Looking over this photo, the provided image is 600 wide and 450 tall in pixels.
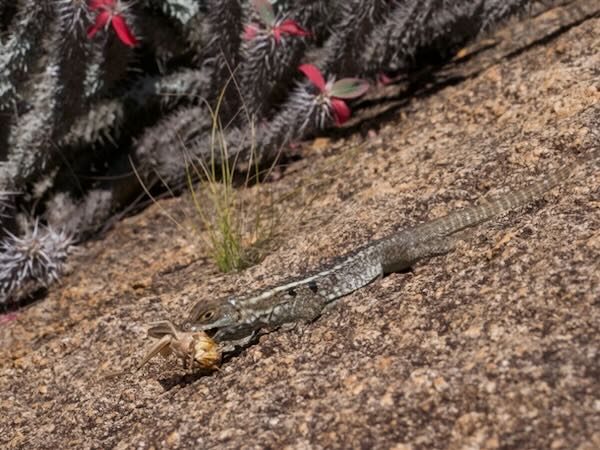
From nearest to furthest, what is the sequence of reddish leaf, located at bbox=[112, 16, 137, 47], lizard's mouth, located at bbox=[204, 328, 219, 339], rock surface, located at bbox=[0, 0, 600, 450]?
rock surface, located at bbox=[0, 0, 600, 450] < lizard's mouth, located at bbox=[204, 328, 219, 339] < reddish leaf, located at bbox=[112, 16, 137, 47]

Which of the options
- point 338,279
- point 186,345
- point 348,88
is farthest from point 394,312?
point 348,88

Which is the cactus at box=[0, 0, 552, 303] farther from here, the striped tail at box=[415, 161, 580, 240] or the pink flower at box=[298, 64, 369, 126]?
the striped tail at box=[415, 161, 580, 240]

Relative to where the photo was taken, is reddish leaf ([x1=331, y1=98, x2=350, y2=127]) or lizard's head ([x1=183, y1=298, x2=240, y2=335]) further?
reddish leaf ([x1=331, y1=98, x2=350, y2=127])

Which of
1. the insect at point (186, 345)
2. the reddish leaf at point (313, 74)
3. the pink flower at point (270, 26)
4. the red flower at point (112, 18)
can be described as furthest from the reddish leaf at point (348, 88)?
the insect at point (186, 345)

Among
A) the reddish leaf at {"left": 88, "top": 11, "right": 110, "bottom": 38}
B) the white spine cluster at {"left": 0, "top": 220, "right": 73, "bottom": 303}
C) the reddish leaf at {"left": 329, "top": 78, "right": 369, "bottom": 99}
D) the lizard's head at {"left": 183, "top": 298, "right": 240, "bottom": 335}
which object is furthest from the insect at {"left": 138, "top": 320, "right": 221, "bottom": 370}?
the reddish leaf at {"left": 329, "top": 78, "right": 369, "bottom": 99}

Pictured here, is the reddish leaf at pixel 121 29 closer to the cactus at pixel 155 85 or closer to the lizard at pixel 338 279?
the cactus at pixel 155 85

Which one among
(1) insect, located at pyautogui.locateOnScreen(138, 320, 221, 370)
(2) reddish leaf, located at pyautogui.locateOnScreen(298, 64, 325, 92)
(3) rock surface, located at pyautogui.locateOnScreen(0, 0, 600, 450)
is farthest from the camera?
(2) reddish leaf, located at pyautogui.locateOnScreen(298, 64, 325, 92)

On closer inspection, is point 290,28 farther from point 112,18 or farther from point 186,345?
point 186,345
